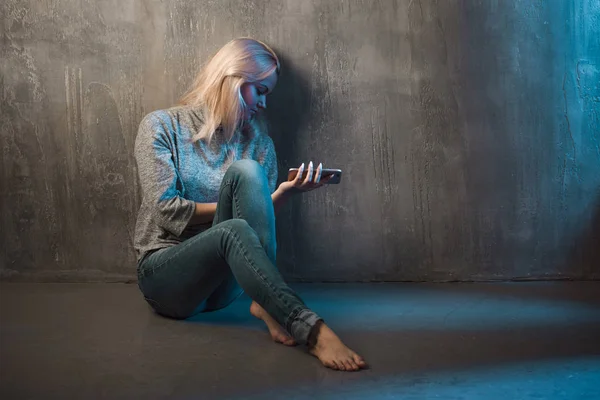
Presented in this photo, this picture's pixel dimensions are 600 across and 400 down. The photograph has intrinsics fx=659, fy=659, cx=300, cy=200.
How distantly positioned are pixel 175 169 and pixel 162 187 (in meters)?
0.11

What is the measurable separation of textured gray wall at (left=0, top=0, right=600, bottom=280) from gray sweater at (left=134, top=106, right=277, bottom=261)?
58 centimetres

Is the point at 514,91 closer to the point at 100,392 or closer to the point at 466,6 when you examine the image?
the point at 466,6

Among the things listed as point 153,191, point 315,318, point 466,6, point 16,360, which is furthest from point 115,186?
point 466,6

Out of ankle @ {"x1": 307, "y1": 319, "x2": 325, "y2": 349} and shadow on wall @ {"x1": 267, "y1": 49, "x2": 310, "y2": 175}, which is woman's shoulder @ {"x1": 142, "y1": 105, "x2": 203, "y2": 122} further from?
ankle @ {"x1": 307, "y1": 319, "x2": 325, "y2": 349}

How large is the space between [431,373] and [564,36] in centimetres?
199

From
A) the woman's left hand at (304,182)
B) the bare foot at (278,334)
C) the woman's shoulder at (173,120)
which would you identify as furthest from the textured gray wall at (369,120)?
the bare foot at (278,334)

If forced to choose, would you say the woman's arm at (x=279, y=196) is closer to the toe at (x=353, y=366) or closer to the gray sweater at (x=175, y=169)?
the gray sweater at (x=175, y=169)

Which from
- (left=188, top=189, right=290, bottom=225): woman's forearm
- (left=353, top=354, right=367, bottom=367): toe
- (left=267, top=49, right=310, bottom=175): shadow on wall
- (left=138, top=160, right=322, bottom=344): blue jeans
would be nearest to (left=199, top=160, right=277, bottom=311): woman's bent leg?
(left=138, top=160, right=322, bottom=344): blue jeans

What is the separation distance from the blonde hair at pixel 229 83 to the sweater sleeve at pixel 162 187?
0.65 feet

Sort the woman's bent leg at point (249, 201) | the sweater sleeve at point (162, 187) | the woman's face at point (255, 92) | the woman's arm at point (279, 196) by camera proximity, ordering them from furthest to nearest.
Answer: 1. the woman's face at point (255, 92)
2. the woman's arm at point (279, 196)
3. the sweater sleeve at point (162, 187)
4. the woman's bent leg at point (249, 201)

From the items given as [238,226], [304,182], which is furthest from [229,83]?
[238,226]

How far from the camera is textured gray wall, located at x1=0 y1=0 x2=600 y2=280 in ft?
10.3

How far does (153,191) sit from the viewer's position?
8.00ft

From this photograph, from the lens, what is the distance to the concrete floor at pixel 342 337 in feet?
5.73
